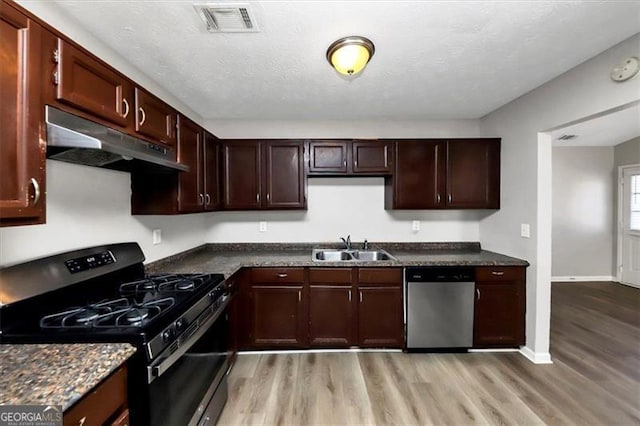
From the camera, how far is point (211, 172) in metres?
2.79

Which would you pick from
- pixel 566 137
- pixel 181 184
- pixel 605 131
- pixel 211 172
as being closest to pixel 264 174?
pixel 211 172

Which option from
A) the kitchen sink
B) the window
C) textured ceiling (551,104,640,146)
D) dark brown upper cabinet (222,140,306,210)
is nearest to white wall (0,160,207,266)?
dark brown upper cabinet (222,140,306,210)

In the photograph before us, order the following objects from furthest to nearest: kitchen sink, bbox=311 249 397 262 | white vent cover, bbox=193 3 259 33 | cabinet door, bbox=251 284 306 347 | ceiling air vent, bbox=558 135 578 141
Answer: ceiling air vent, bbox=558 135 578 141
kitchen sink, bbox=311 249 397 262
cabinet door, bbox=251 284 306 347
white vent cover, bbox=193 3 259 33

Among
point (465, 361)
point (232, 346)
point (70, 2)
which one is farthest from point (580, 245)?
point (70, 2)

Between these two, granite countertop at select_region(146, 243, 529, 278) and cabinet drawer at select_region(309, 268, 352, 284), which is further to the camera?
cabinet drawer at select_region(309, 268, 352, 284)

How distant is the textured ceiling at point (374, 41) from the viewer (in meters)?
1.51

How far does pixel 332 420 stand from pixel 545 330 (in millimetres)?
2170


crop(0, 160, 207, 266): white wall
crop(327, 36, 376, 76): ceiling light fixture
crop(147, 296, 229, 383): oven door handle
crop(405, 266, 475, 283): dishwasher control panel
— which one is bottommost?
crop(147, 296, 229, 383): oven door handle

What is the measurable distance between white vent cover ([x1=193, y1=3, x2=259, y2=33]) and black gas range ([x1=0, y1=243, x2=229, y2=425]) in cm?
151

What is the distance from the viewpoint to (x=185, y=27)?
1.64 metres

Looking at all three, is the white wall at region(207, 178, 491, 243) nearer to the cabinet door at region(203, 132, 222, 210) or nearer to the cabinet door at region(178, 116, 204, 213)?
the cabinet door at region(203, 132, 222, 210)

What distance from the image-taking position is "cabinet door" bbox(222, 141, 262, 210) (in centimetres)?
308

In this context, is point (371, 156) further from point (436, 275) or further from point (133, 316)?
point (133, 316)

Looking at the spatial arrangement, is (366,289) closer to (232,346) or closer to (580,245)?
(232,346)
